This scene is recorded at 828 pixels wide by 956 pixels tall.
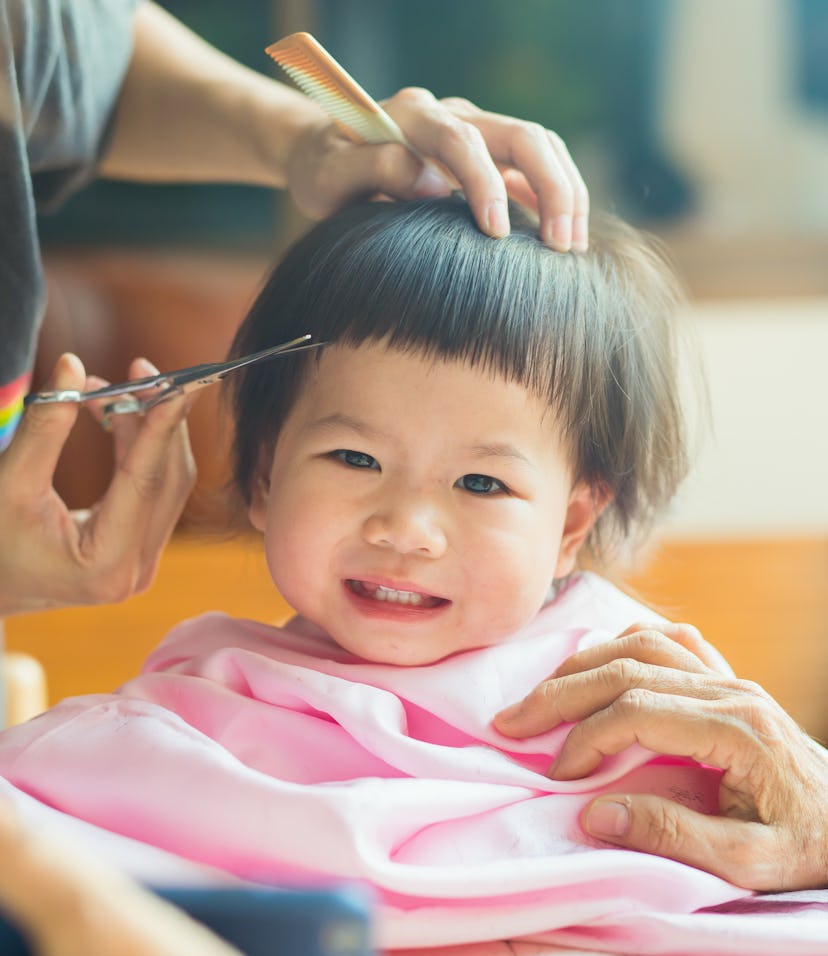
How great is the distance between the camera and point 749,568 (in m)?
2.32

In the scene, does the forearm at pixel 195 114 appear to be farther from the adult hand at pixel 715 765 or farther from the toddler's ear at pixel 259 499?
the adult hand at pixel 715 765

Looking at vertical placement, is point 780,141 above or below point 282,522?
above

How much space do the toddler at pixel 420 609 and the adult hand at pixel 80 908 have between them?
0.31 meters

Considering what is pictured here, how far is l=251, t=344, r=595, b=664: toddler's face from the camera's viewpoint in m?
0.86

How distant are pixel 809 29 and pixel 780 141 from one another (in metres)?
0.27

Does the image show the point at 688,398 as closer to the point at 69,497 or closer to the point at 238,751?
A: the point at 238,751

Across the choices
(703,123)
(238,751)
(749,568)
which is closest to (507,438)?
(238,751)

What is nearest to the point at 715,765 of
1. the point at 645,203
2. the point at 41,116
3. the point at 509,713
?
the point at 509,713

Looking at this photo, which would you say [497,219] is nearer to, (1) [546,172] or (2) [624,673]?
(1) [546,172]

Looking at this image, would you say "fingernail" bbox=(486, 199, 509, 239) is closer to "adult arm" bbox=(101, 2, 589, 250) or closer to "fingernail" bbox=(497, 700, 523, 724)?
"adult arm" bbox=(101, 2, 589, 250)

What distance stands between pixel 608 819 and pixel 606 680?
0.09 meters

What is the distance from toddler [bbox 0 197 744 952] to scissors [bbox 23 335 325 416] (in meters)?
0.06

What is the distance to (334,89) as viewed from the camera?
91cm

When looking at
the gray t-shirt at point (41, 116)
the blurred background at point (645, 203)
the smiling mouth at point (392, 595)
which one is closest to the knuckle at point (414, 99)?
the gray t-shirt at point (41, 116)
